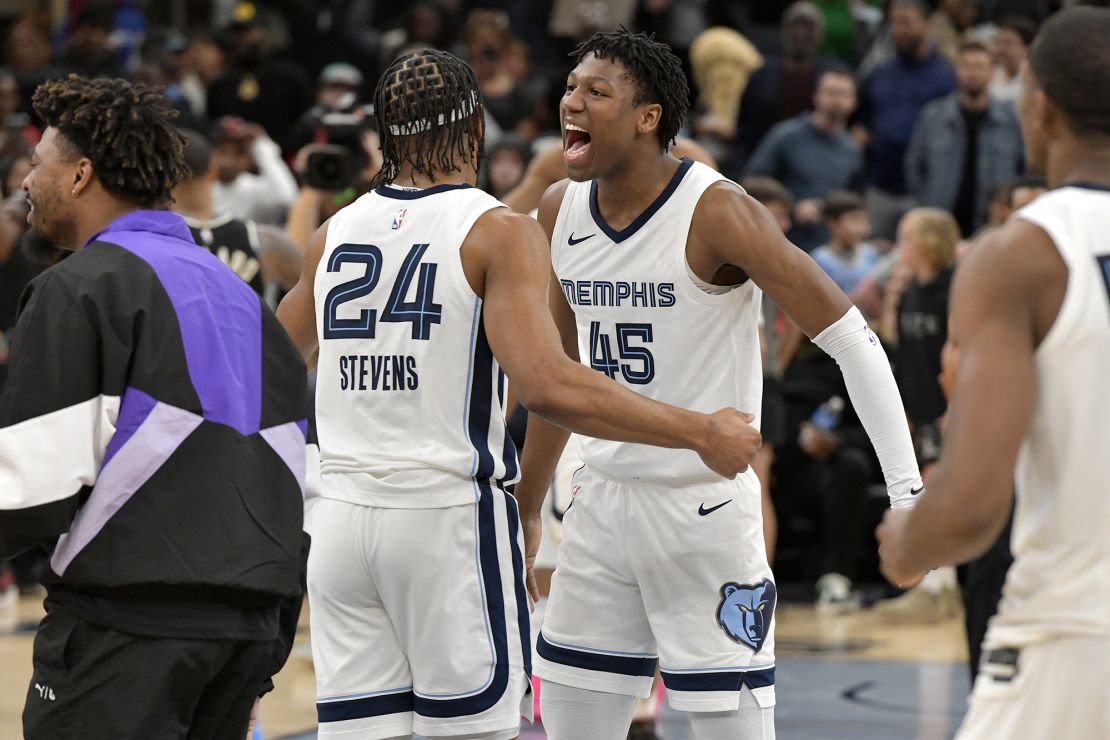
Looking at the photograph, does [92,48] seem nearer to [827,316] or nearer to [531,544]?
[531,544]

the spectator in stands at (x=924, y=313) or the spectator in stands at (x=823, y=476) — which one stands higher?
the spectator in stands at (x=924, y=313)

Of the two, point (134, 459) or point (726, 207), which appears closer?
point (134, 459)

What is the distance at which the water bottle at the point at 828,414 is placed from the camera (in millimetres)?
10273

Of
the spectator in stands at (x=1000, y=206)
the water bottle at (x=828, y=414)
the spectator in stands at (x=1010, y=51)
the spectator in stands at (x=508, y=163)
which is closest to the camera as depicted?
the spectator in stands at (x=1000, y=206)

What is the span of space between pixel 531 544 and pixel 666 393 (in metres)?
A: 0.54

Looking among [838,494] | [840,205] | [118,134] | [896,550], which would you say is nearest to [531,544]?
[118,134]

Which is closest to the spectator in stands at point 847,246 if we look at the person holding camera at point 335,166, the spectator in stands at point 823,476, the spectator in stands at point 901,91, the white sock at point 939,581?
the spectator in stands at point 823,476

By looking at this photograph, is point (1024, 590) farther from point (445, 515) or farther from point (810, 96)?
point (810, 96)

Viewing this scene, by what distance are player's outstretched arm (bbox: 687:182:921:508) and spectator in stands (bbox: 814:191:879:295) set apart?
6884 mm

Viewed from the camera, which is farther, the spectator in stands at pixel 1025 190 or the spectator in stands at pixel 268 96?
the spectator in stands at pixel 268 96

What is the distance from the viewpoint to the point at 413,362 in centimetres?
373

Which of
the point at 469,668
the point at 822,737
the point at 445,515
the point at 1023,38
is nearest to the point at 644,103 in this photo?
the point at 445,515

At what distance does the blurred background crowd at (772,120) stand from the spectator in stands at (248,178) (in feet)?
0.05

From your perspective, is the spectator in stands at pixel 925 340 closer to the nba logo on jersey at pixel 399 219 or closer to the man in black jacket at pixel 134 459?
the nba logo on jersey at pixel 399 219
